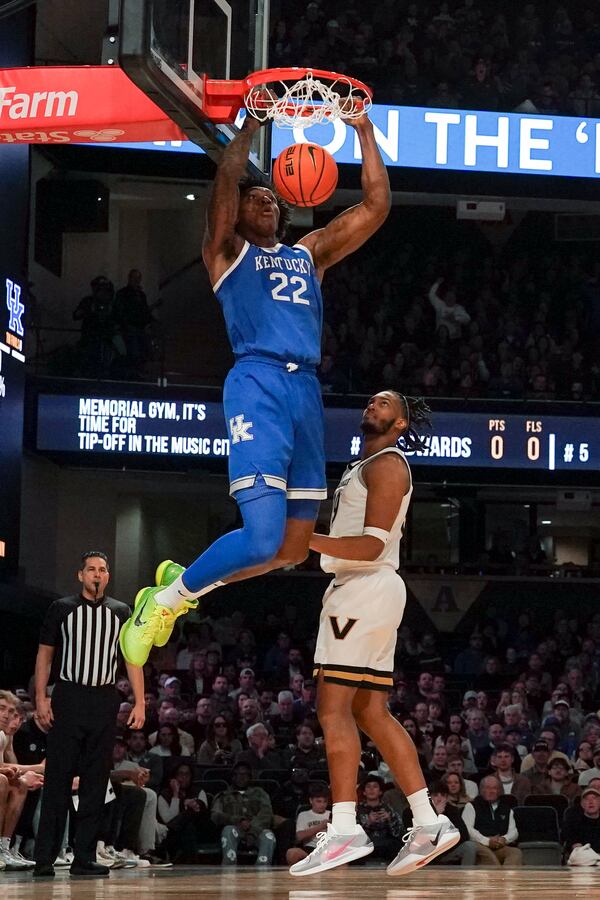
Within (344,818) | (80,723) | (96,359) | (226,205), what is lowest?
(344,818)

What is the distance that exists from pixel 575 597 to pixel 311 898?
19.4 metres

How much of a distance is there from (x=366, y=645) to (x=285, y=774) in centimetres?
625

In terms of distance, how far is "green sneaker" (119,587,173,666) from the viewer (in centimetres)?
558

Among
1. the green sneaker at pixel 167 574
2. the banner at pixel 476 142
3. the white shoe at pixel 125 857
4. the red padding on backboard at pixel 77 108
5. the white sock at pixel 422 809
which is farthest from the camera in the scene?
the banner at pixel 476 142

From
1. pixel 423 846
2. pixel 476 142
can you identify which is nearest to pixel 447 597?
pixel 476 142

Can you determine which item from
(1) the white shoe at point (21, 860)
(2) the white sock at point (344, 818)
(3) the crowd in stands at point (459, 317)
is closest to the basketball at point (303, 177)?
(2) the white sock at point (344, 818)

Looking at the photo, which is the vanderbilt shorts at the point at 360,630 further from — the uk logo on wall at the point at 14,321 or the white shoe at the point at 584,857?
the uk logo on wall at the point at 14,321

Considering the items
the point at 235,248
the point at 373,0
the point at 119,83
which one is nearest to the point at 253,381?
the point at 235,248

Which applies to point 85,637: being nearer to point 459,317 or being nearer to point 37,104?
point 37,104

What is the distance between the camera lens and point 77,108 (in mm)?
7449

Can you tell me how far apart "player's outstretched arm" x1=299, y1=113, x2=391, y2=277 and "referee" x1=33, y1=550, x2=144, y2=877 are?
2777 mm

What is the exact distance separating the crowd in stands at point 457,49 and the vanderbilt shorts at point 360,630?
12385 millimetres

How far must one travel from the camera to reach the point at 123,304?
1911 cm

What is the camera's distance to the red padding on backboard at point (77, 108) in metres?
7.19
